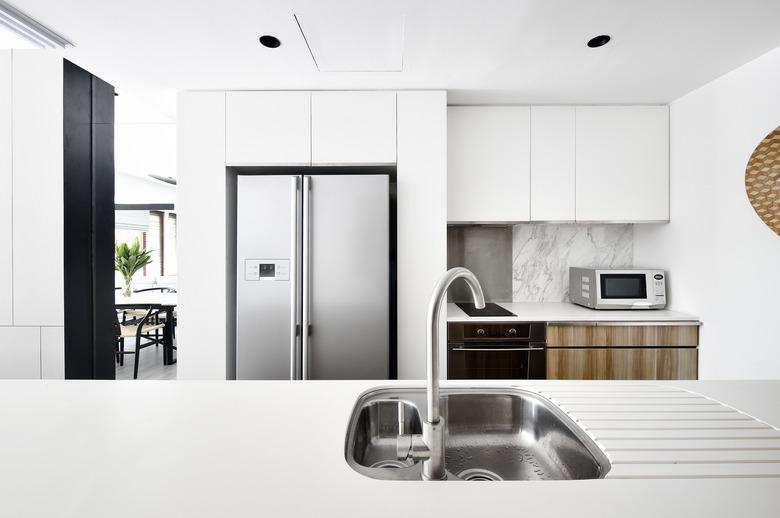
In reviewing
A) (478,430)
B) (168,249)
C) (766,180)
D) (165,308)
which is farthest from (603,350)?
(168,249)

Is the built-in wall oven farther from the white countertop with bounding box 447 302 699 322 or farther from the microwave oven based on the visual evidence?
the microwave oven

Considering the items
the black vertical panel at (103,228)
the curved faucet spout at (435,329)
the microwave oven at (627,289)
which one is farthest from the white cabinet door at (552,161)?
the black vertical panel at (103,228)

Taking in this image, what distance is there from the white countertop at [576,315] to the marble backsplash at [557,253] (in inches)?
11.9

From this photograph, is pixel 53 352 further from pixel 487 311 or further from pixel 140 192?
pixel 140 192

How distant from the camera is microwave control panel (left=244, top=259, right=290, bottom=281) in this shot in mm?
2230

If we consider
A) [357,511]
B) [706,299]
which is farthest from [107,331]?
[706,299]

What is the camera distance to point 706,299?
2.31 m

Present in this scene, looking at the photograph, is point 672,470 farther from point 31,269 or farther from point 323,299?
A: point 31,269

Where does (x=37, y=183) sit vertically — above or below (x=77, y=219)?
above

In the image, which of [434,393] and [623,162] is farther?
[623,162]

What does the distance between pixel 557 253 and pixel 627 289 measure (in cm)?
56

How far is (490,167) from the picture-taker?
8.63 ft

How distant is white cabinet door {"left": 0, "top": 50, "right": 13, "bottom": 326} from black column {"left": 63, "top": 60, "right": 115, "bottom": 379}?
269 mm

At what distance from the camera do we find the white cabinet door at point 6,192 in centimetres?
182
